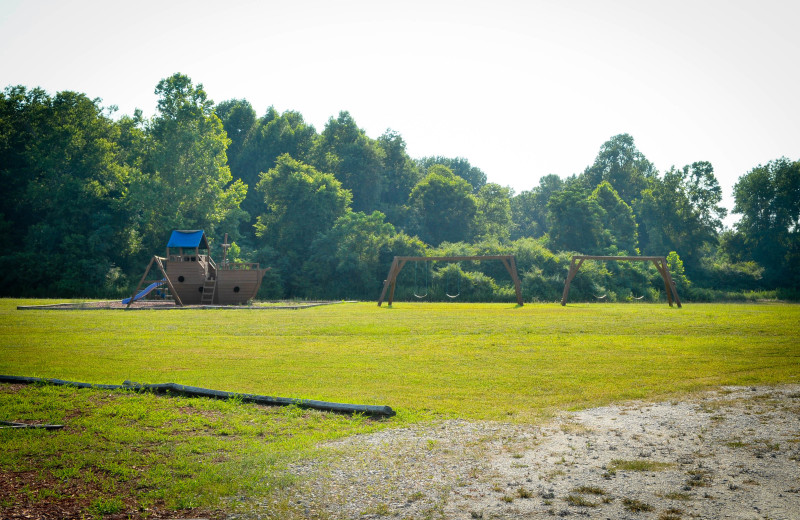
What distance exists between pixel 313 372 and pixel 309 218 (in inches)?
1833

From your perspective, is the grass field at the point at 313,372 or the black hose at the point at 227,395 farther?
the black hose at the point at 227,395

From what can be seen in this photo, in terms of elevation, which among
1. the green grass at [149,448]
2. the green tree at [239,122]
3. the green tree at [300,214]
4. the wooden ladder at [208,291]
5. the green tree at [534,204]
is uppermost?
the green tree at [239,122]

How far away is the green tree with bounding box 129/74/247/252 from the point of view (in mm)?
53531

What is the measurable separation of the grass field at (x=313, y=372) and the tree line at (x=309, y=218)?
27.4m

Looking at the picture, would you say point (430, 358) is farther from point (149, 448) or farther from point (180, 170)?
point (180, 170)

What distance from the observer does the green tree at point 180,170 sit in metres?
53.5

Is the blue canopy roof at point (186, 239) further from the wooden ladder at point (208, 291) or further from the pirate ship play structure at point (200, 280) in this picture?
the wooden ladder at point (208, 291)

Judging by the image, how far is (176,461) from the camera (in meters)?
6.30

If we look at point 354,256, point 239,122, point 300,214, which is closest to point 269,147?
point 239,122

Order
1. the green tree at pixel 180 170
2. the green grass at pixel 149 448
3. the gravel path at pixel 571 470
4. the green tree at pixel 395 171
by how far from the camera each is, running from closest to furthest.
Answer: the gravel path at pixel 571 470, the green grass at pixel 149 448, the green tree at pixel 180 170, the green tree at pixel 395 171

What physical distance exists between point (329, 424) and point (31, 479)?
3157 mm

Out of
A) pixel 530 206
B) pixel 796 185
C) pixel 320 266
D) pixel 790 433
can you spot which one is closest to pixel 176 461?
pixel 790 433

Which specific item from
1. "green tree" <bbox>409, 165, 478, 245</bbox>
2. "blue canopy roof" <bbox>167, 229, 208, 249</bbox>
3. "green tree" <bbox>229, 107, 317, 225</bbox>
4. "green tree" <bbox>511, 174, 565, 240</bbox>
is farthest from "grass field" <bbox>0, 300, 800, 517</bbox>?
"green tree" <bbox>511, 174, 565, 240</bbox>

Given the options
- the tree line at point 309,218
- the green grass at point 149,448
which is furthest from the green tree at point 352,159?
the green grass at point 149,448
